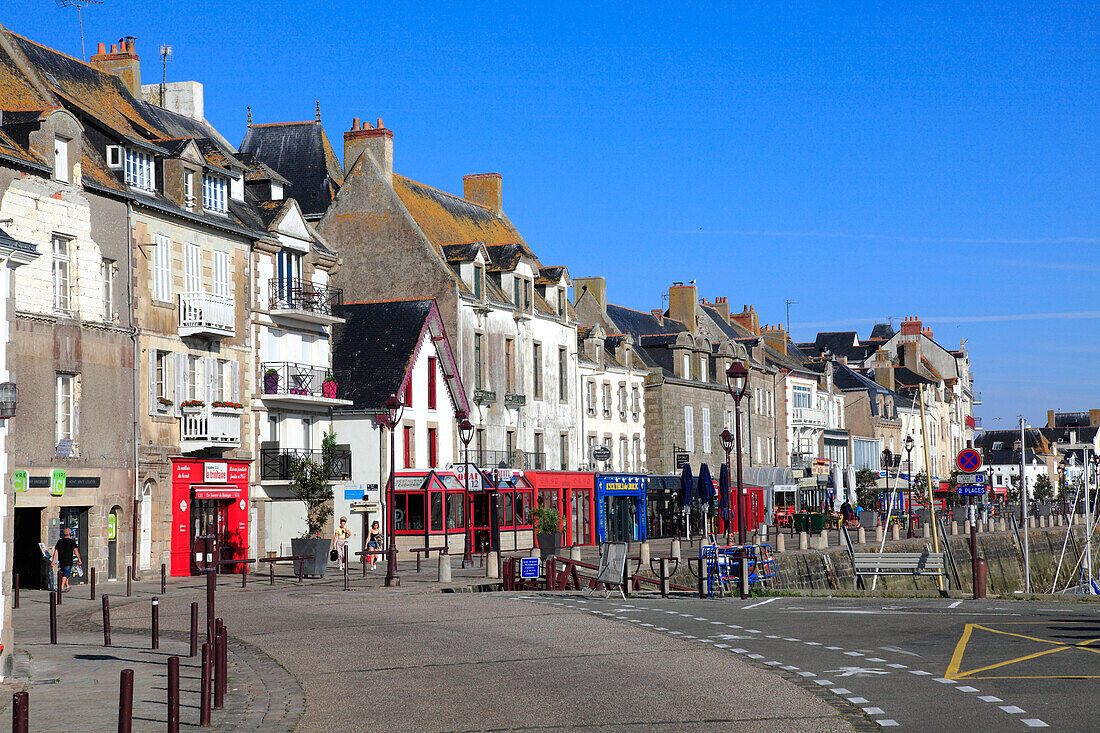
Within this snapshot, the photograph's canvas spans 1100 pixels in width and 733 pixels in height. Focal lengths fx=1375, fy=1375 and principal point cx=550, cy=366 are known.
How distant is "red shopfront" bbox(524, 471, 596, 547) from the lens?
52375 mm

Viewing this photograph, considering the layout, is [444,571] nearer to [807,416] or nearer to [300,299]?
[300,299]

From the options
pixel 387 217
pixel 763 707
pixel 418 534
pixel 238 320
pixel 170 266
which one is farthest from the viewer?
pixel 387 217

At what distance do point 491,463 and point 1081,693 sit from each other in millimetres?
38009

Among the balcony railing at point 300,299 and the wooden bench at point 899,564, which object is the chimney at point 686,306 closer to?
the balcony railing at point 300,299

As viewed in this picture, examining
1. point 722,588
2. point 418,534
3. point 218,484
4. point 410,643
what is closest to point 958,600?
point 722,588

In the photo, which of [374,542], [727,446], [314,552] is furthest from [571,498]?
[314,552]

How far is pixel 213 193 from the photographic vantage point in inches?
1457

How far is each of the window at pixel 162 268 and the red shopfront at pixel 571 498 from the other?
779 inches

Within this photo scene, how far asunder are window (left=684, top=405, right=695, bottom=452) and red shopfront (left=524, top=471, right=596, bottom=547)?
996 centimetres

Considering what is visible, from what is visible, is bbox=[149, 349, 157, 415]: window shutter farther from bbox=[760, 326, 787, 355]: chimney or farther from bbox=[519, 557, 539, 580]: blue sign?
bbox=[760, 326, 787, 355]: chimney

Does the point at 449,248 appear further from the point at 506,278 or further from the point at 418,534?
the point at 418,534

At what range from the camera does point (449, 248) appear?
49.4 meters

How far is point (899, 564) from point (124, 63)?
1074 inches

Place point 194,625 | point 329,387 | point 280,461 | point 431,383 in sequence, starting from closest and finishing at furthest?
1. point 194,625
2. point 280,461
3. point 329,387
4. point 431,383
